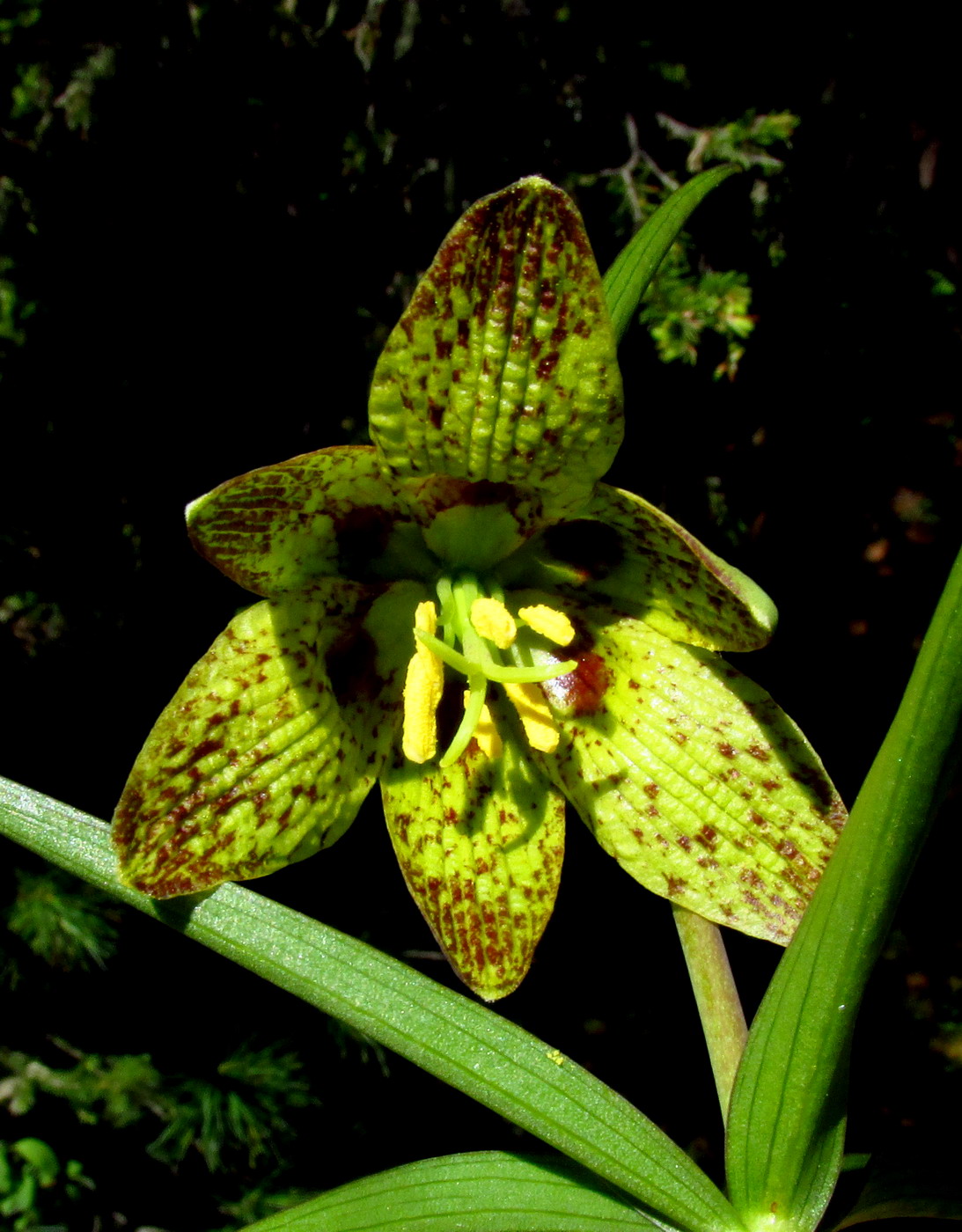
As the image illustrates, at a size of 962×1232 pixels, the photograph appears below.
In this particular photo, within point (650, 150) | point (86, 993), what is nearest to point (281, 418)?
point (650, 150)

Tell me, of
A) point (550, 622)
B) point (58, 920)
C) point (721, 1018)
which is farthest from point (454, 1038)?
point (58, 920)

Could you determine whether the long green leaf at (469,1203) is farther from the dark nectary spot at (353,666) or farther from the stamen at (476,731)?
the dark nectary spot at (353,666)

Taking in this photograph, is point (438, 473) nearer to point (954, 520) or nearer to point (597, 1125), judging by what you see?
point (597, 1125)

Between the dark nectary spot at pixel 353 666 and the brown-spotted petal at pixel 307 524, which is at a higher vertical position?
the brown-spotted petal at pixel 307 524

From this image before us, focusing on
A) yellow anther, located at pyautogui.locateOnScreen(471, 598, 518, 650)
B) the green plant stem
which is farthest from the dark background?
the green plant stem

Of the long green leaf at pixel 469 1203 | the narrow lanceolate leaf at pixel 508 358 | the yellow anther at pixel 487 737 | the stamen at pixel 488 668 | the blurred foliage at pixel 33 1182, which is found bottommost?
the blurred foliage at pixel 33 1182

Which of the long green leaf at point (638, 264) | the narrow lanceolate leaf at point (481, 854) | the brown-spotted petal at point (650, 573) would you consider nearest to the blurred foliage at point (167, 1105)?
the narrow lanceolate leaf at point (481, 854)

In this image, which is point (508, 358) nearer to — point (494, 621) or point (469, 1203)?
point (494, 621)
